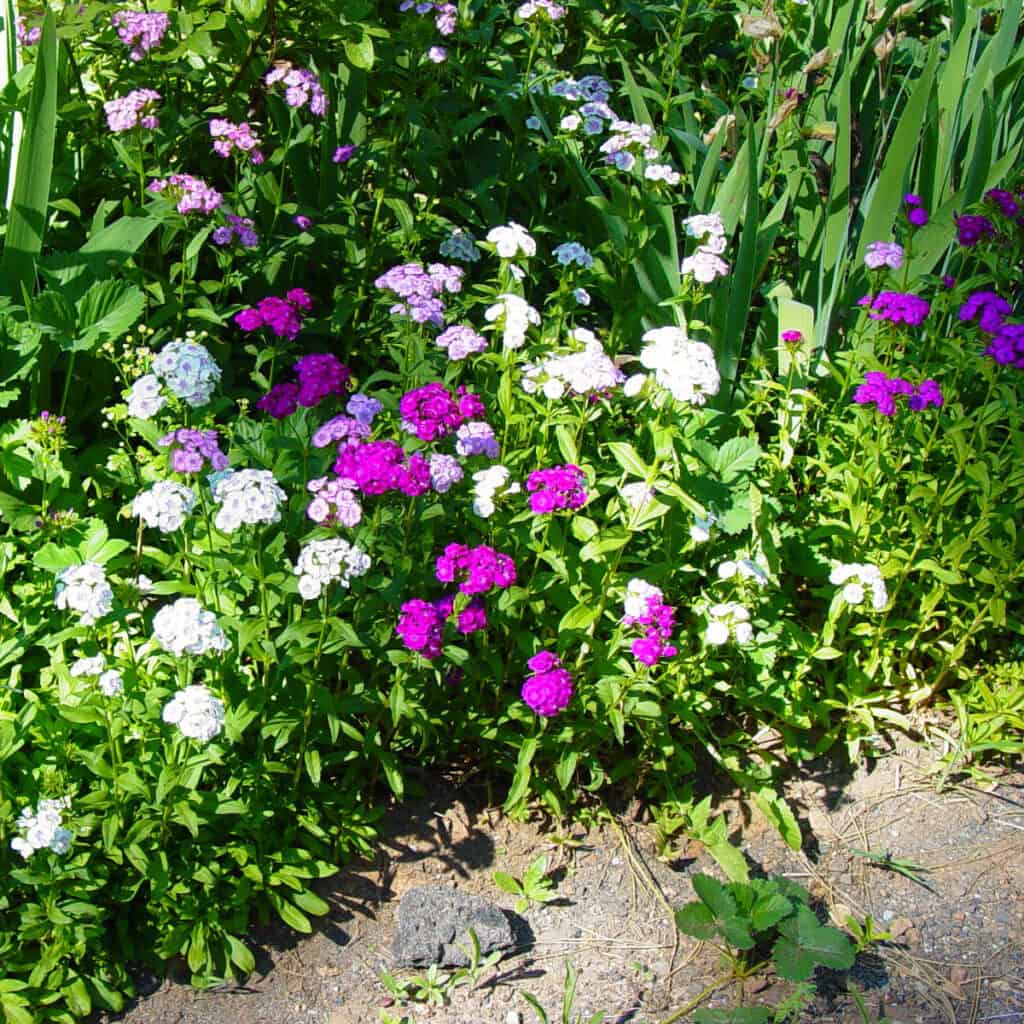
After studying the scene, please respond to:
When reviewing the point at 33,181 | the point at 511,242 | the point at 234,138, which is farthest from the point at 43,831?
the point at 234,138

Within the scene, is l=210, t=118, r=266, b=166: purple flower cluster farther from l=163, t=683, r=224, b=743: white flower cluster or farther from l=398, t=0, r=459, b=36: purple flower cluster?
l=163, t=683, r=224, b=743: white flower cluster

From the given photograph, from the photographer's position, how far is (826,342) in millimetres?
3264

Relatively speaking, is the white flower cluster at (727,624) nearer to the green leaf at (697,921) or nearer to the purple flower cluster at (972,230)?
the green leaf at (697,921)

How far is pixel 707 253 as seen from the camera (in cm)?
272

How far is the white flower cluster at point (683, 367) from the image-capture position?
2244mm

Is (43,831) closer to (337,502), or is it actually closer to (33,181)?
(337,502)

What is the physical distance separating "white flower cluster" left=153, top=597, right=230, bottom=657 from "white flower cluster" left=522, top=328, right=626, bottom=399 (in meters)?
0.81

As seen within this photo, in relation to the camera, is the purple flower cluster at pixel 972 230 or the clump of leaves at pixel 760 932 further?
the purple flower cluster at pixel 972 230

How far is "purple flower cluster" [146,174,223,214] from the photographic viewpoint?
276cm

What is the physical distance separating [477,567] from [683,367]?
0.54 metres

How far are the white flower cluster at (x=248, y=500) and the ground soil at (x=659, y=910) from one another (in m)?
0.87

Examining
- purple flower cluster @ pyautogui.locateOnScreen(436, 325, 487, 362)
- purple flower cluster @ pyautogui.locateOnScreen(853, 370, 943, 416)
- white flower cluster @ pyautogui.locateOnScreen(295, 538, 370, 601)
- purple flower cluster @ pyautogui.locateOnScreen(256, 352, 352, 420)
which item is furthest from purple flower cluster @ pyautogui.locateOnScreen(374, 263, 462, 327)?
purple flower cluster @ pyautogui.locateOnScreen(853, 370, 943, 416)

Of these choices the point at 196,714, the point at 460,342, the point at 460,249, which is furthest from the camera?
the point at 460,249

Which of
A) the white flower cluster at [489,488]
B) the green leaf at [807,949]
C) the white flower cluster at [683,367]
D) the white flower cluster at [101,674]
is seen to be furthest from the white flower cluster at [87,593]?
the green leaf at [807,949]
